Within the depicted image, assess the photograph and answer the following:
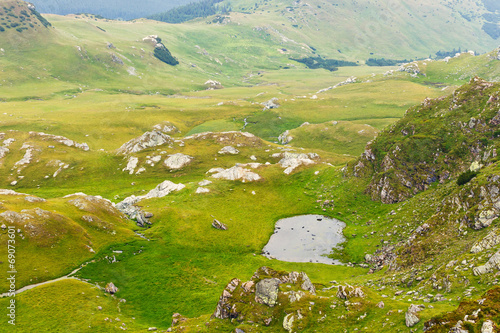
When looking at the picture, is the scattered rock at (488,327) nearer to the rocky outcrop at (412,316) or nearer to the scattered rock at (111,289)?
the rocky outcrop at (412,316)

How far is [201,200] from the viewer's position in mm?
123625

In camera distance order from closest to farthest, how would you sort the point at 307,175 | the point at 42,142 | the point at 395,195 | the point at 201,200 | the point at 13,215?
the point at 13,215
the point at 395,195
the point at 201,200
the point at 307,175
the point at 42,142

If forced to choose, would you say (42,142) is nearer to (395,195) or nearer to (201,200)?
(201,200)

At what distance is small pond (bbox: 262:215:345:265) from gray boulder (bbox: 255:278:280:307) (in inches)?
1657

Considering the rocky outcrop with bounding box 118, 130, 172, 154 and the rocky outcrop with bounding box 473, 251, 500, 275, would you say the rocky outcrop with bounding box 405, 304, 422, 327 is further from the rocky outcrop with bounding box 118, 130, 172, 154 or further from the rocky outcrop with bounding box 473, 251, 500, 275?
the rocky outcrop with bounding box 118, 130, 172, 154

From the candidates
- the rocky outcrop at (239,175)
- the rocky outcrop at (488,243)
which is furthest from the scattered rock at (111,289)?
the rocky outcrop at (239,175)

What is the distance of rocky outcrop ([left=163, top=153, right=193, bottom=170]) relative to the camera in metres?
170

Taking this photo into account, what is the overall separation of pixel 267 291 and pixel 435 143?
8088cm

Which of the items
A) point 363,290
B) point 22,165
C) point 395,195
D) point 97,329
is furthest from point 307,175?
point 22,165

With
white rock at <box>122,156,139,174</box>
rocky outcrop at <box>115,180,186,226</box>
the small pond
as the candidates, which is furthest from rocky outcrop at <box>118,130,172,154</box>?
the small pond

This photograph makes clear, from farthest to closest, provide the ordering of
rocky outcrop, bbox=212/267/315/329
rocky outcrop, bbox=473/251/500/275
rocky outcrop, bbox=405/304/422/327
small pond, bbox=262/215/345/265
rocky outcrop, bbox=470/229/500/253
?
small pond, bbox=262/215/345/265
rocky outcrop, bbox=212/267/315/329
rocky outcrop, bbox=470/229/500/253
rocky outcrop, bbox=473/251/500/275
rocky outcrop, bbox=405/304/422/327

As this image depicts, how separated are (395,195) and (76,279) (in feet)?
315

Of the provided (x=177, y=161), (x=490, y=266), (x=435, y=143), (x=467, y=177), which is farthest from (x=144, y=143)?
(x=490, y=266)

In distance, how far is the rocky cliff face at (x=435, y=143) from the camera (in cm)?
8869
